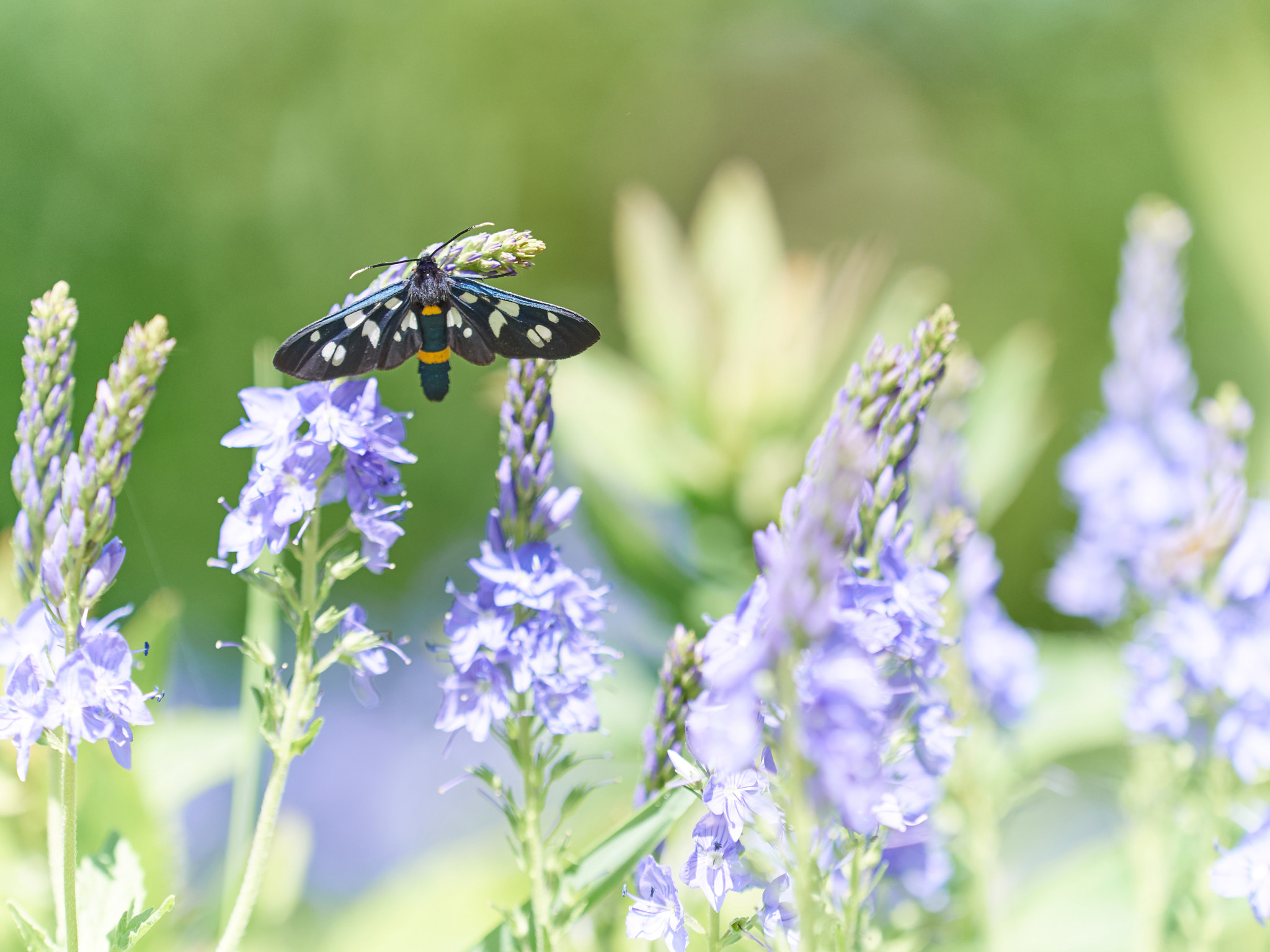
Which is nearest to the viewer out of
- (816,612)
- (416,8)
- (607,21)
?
(816,612)

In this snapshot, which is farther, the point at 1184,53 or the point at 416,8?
the point at 1184,53

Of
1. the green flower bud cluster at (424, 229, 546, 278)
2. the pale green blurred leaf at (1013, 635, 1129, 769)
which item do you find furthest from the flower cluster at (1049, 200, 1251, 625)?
the green flower bud cluster at (424, 229, 546, 278)

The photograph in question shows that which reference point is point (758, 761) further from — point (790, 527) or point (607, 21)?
point (607, 21)

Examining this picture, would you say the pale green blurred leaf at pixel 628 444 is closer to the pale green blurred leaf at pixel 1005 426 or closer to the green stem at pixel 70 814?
the pale green blurred leaf at pixel 1005 426

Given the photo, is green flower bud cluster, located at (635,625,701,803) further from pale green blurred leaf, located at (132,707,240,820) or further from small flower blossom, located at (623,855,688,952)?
pale green blurred leaf, located at (132,707,240,820)

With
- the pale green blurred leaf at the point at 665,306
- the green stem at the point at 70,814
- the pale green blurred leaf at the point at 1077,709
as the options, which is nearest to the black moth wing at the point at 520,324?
the green stem at the point at 70,814

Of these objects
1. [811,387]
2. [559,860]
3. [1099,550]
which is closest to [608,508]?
[811,387]

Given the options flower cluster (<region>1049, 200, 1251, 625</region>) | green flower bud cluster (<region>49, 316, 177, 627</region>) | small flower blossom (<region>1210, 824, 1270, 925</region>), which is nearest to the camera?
green flower bud cluster (<region>49, 316, 177, 627</region>)
